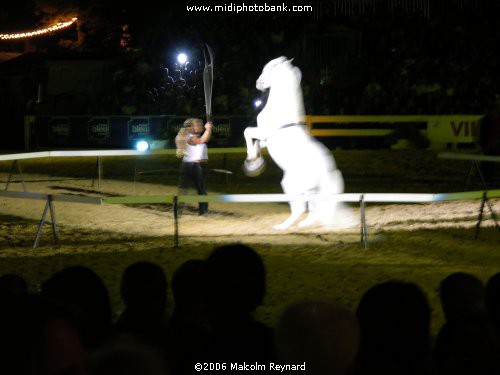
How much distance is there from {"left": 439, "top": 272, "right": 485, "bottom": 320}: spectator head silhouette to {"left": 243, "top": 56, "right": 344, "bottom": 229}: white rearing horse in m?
6.00

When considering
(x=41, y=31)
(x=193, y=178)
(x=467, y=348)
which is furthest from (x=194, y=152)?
(x=41, y=31)

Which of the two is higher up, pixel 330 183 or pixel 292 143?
pixel 292 143

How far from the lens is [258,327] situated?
3070 millimetres

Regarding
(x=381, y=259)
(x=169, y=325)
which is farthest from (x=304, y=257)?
(x=169, y=325)

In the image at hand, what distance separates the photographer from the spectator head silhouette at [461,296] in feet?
11.8

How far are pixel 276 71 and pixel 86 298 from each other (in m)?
6.83

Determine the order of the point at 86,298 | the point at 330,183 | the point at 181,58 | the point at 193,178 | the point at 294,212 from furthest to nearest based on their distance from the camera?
1. the point at 181,58
2. the point at 193,178
3. the point at 294,212
4. the point at 330,183
5. the point at 86,298

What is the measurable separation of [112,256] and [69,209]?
13.7ft

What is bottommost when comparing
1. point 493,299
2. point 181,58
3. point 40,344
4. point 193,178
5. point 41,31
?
point 493,299

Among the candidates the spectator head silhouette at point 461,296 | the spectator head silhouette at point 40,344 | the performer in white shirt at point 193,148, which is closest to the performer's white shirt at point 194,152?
the performer in white shirt at point 193,148

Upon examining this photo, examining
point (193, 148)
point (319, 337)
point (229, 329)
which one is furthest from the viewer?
point (193, 148)

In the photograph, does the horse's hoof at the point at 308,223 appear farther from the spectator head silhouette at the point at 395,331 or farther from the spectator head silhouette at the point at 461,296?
the spectator head silhouette at the point at 395,331

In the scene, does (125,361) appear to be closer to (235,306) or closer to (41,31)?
(235,306)

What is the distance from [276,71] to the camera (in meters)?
9.91
